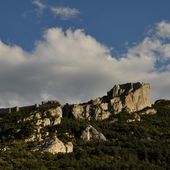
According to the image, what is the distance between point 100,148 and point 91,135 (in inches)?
419

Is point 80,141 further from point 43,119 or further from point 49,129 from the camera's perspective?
point 43,119

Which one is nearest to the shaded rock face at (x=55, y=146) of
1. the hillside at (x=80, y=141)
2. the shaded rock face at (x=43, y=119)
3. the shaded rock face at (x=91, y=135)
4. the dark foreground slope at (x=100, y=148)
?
the hillside at (x=80, y=141)

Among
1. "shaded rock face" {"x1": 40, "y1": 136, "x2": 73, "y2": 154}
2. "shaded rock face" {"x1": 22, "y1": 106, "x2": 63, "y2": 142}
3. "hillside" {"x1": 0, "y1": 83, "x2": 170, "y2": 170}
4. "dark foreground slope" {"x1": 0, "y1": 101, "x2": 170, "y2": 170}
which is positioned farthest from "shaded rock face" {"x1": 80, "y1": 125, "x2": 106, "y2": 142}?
"shaded rock face" {"x1": 22, "y1": 106, "x2": 63, "y2": 142}

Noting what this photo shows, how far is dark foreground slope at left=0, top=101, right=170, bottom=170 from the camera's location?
511ft

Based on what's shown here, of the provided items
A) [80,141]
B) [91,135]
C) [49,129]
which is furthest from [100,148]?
[49,129]

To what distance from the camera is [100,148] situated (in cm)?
16812

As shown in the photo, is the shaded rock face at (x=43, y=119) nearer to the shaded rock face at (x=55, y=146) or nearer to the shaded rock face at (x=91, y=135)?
the shaded rock face at (x=55, y=146)

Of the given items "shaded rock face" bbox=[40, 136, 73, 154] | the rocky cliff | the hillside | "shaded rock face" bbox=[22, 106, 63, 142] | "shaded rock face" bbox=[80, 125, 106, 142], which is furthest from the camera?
"shaded rock face" bbox=[80, 125, 106, 142]

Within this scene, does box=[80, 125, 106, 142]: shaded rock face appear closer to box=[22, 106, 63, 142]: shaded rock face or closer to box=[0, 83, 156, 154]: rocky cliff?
box=[0, 83, 156, 154]: rocky cliff

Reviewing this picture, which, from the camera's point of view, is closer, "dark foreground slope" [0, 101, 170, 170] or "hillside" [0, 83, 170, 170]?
"dark foreground slope" [0, 101, 170, 170]

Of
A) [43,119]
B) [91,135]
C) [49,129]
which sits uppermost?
[43,119]

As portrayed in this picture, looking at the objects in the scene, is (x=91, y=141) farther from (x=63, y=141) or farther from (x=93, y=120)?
(x=93, y=120)

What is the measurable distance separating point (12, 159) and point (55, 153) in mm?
11131

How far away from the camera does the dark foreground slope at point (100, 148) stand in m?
156
